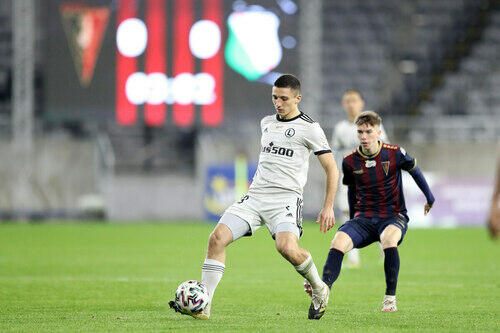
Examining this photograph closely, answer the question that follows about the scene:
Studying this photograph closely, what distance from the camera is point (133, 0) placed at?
73.8 ft

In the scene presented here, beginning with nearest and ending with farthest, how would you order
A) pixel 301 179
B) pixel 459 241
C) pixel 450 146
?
pixel 301 179 < pixel 459 241 < pixel 450 146

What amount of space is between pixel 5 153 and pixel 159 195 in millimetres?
3975

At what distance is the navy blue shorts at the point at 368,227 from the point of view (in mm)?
7062

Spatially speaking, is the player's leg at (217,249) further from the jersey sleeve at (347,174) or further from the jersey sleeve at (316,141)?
the jersey sleeve at (347,174)

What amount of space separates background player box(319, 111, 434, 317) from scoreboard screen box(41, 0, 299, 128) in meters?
15.2

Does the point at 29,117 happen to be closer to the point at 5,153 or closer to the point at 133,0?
the point at 5,153

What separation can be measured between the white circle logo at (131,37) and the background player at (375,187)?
15879 mm

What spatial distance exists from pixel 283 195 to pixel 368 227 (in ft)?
3.02

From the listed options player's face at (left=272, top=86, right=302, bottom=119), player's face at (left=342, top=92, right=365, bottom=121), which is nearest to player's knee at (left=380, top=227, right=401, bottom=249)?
player's face at (left=272, top=86, right=302, bottom=119)

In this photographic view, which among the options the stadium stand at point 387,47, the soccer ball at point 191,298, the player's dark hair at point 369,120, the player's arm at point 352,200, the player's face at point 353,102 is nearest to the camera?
the soccer ball at point 191,298

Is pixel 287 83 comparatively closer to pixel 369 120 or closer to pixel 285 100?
pixel 285 100

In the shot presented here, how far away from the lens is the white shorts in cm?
653

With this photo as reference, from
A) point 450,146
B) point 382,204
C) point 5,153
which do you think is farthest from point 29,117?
point 382,204

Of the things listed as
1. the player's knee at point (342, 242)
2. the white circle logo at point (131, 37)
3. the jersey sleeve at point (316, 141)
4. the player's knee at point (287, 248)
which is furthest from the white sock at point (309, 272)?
the white circle logo at point (131, 37)
